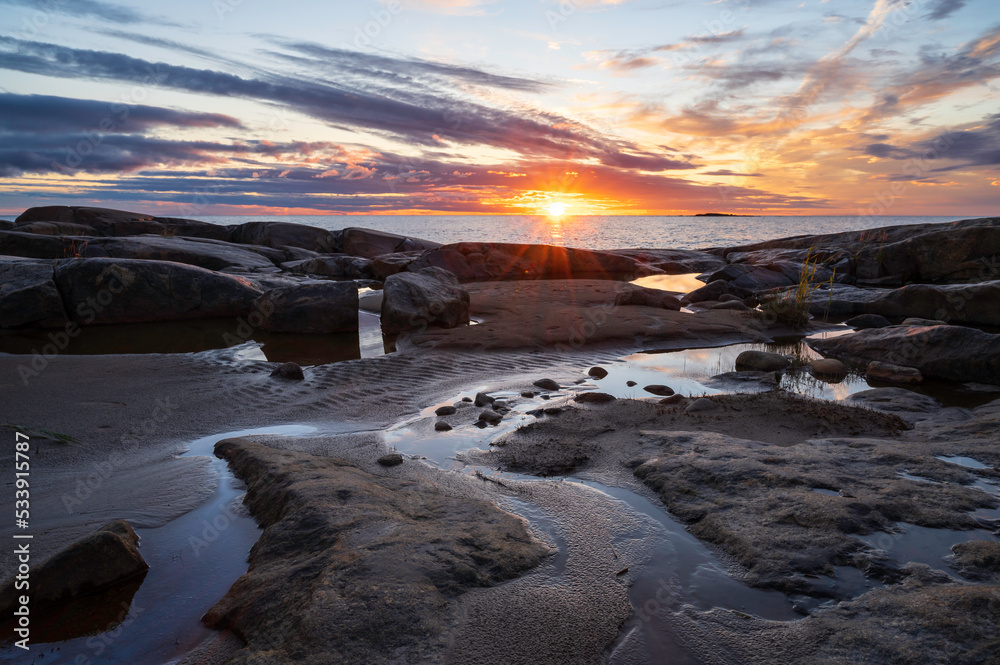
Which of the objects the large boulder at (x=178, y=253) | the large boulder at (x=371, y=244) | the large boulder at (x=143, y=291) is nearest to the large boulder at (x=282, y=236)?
the large boulder at (x=371, y=244)

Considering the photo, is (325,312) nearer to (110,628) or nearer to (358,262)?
(110,628)

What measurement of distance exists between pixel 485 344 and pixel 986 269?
1551 centimetres

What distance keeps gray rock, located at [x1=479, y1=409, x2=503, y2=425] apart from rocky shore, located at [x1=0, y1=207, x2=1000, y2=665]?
103mm

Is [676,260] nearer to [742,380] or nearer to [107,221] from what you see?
[742,380]

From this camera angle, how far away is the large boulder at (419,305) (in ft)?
30.3

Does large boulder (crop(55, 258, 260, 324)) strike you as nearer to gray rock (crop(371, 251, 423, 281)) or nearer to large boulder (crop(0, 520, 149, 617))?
gray rock (crop(371, 251, 423, 281))

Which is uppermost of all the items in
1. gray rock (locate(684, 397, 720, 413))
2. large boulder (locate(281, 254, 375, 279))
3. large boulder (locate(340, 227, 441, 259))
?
large boulder (locate(340, 227, 441, 259))

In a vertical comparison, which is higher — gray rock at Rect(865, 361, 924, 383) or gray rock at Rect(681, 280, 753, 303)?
gray rock at Rect(681, 280, 753, 303)

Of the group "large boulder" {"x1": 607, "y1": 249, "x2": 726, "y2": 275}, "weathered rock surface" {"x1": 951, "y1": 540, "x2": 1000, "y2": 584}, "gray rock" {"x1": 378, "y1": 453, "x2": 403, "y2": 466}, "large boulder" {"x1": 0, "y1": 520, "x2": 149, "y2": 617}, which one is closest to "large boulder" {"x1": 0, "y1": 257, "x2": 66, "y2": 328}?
"gray rock" {"x1": 378, "y1": 453, "x2": 403, "y2": 466}

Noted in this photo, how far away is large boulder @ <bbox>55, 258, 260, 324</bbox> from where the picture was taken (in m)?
8.90

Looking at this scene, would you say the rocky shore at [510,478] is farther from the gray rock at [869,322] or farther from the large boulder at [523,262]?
the large boulder at [523,262]

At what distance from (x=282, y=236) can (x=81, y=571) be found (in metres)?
24.0

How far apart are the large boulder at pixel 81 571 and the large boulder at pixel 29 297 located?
8.25 meters

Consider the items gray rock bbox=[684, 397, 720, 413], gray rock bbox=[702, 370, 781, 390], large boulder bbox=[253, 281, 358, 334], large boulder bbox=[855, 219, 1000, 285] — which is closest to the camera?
gray rock bbox=[684, 397, 720, 413]
